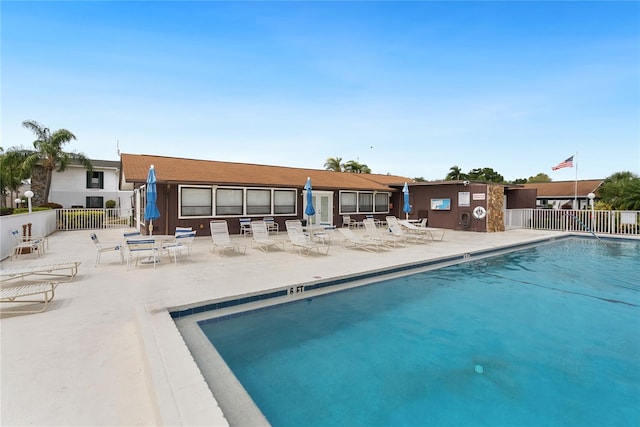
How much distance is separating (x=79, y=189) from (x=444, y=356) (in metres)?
33.1

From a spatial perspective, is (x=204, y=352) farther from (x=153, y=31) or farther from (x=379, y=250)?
(x=153, y=31)

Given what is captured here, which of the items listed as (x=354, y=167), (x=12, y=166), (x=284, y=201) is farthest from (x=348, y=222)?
(x=12, y=166)

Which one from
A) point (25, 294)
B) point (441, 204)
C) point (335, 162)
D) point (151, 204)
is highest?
point (335, 162)

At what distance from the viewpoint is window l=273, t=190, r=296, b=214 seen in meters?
16.8

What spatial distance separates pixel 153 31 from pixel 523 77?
57.1ft

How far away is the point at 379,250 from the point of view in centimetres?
1102

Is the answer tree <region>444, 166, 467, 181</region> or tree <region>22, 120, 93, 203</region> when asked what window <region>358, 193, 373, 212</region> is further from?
tree <region>444, 166, 467, 181</region>

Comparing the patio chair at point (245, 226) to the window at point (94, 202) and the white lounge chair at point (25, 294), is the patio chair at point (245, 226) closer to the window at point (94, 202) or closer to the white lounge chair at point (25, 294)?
the white lounge chair at point (25, 294)

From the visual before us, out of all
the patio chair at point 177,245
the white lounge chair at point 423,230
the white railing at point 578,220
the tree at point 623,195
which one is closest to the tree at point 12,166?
the patio chair at point 177,245

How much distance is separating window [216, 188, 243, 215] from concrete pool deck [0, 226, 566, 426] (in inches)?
280

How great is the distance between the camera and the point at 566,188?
35250 millimetres

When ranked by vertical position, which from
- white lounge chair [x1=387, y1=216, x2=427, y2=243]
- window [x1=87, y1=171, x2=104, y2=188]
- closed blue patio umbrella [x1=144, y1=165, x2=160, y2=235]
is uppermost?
window [x1=87, y1=171, x2=104, y2=188]

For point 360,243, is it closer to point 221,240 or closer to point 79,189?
point 221,240

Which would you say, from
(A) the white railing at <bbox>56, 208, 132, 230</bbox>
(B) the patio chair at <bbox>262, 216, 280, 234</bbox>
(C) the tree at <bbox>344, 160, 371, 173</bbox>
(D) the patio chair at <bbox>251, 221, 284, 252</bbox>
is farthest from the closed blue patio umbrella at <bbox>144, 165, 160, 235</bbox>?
(C) the tree at <bbox>344, 160, 371, 173</bbox>
